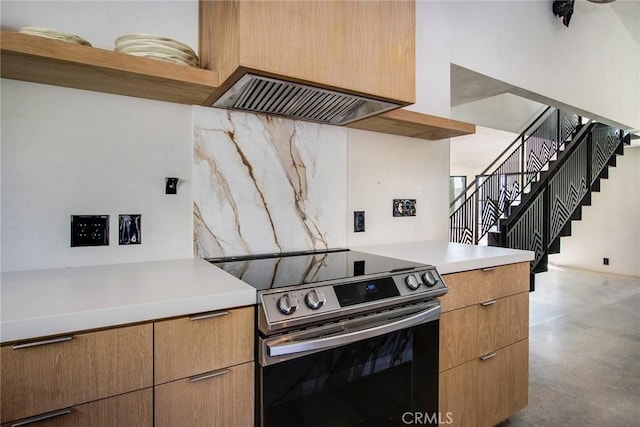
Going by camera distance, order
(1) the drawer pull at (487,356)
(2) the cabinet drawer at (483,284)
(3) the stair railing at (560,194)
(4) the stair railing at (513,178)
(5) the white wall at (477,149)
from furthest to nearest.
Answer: (5) the white wall at (477,149), (4) the stair railing at (513,178), (3) the stair railing at (560,194), (1) the drawer pull at (487,356), (2) the cabinet drawer at (483,284)

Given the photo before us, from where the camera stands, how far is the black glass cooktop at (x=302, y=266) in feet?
3.99

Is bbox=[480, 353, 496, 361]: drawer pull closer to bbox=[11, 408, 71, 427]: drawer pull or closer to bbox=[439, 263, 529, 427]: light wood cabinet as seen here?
bbox=[439, 263, 529, 427]: light wood cabinet

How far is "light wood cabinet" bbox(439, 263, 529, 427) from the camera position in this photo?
5.19 feet

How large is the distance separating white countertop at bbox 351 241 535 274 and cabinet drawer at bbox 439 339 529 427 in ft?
1.53

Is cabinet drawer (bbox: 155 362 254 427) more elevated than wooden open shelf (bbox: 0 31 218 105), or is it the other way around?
wooden open shelf (bbox: 0 31 218 105)

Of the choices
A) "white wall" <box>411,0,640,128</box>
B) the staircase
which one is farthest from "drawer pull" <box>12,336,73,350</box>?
the staircase

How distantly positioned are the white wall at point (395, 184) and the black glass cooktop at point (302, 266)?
1.41 feet

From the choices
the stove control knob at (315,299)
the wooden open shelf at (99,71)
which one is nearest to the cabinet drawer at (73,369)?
the stove control knob at (315,299)

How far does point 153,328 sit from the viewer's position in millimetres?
916

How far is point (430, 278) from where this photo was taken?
143 cm

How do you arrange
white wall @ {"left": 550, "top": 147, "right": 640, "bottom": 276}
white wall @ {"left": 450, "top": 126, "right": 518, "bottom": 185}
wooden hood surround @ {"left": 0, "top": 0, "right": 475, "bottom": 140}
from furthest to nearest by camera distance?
1. white wall @ {"left": 450, "top": 126, "right": 518, "bottom": 185}
2. white wall @ {"left": 550, "top": 147, "right": 640, "bottom": 276}
3. wooden hood surround @ {"left": 0, "top": 0, "right": 475, "bottom": 140}

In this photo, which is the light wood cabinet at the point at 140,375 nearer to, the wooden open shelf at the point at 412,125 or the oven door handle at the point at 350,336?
the oven door handle at the point at 350,336

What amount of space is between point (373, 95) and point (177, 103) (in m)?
0.88

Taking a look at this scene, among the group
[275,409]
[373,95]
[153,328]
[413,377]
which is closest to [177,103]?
[373,95]
